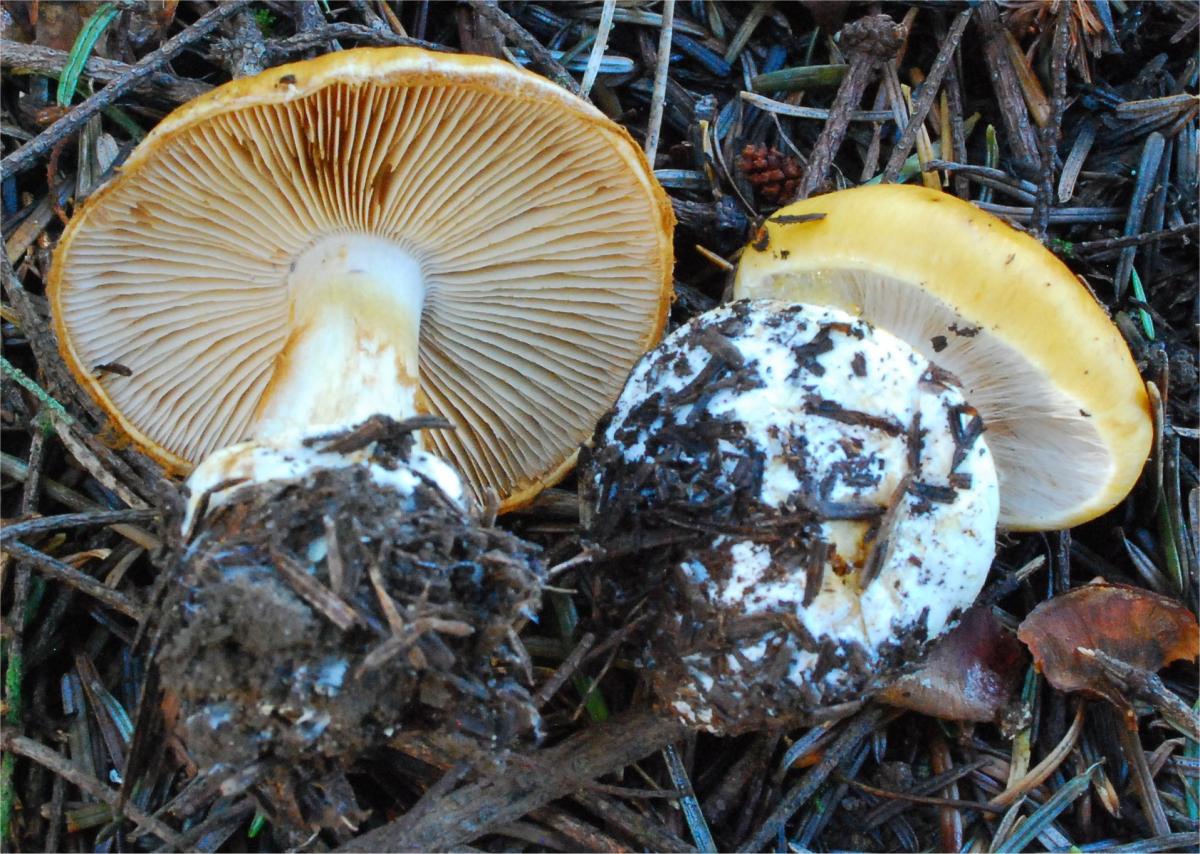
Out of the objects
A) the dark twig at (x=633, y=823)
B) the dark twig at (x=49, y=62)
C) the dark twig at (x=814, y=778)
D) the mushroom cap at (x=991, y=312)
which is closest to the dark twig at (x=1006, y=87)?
the mushroom cap at (x=991, y=312)

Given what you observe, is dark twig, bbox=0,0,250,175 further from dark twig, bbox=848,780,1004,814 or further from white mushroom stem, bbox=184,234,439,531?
dark twig, bbox=848,780,1004,814

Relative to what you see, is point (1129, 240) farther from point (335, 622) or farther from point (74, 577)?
point (74, 577)

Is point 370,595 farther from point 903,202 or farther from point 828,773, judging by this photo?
point 903,202

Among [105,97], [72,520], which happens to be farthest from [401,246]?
[72,520]

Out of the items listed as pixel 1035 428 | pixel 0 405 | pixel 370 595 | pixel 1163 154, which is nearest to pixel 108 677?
pixel 0 405

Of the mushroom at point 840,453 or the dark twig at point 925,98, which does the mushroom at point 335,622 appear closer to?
the mushroom at point 840,453

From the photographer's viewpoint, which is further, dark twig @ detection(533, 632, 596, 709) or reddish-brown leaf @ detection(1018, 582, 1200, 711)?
reddish-brown leaf @ detection(1018, 582, 1200, 711)

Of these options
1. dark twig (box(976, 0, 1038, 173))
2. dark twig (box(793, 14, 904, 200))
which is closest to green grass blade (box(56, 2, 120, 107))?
dark twig (box(793, 14, 904, 200))
